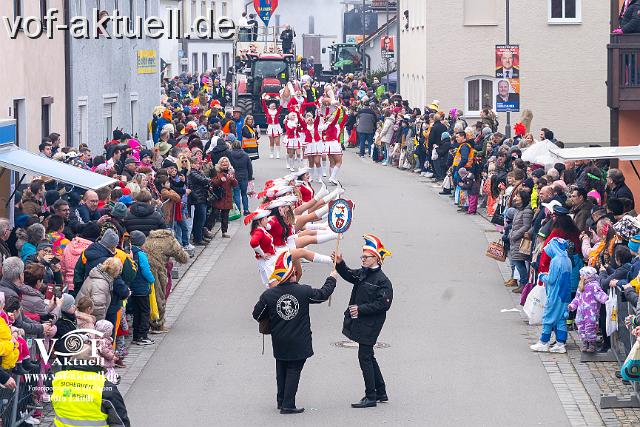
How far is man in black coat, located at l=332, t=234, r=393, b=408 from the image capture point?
40.1 ft

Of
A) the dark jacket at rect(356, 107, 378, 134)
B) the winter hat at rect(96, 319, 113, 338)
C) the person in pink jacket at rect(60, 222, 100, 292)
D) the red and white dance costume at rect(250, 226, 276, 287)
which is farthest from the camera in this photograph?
the dark jacket at rect(356, 107, 378, 134)

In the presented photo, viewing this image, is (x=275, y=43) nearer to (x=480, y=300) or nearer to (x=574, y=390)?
(x=480, y=300)

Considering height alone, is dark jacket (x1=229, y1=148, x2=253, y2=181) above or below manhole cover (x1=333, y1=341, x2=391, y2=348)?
above

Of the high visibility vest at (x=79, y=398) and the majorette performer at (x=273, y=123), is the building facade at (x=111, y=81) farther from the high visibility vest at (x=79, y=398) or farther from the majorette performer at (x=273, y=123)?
the high visibility vest at (x=79, y=398)

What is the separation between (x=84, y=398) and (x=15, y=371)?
7.94ft

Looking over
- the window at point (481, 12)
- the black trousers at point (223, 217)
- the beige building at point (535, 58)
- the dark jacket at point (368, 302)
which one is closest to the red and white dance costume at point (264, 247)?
the dark jacket at point (368, 302)

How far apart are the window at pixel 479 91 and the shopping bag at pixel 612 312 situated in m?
28.5

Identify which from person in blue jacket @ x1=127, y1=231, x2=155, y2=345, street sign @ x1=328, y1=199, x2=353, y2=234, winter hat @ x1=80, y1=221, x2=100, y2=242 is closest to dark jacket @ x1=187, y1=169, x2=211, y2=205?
person in blue jacket @ x1=127, y1=231, x2=155, y2=345

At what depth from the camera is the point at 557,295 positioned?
14.3 metres

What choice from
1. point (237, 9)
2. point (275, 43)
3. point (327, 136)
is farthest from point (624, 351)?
point (237, 9)

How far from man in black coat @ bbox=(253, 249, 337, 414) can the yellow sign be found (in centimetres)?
2600

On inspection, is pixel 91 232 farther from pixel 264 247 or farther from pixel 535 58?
pixel 535 58

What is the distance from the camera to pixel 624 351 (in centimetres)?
1295

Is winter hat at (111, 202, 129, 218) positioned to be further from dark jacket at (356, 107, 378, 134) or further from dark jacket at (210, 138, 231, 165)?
dark jacket at (356, 107, 378, 134)
